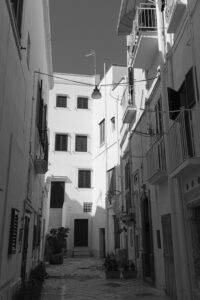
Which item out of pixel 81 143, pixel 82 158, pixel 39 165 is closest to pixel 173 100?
pixel 39 165

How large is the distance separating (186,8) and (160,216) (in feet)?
19.4

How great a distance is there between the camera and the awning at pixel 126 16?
41.6ft

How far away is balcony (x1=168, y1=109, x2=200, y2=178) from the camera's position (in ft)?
21.6

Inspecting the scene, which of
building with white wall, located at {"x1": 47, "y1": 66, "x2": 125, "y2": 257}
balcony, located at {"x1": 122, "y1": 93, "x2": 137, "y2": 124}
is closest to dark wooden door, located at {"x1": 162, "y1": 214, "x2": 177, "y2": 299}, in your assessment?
balcony, located at {"x1": 122, "y1": 93, "x2": 137, "y2": 124}

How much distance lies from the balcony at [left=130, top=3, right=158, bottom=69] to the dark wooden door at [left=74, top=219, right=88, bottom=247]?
655 inches

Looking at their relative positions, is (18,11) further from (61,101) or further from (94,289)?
(61,101)

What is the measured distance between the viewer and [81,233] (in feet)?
82.6

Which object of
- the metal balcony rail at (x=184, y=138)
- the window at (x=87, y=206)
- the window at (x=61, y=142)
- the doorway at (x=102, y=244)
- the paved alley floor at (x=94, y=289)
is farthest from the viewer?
the window at (x=61, y=142)

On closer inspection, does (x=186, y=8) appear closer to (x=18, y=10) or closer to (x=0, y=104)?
(x=18, y=10)

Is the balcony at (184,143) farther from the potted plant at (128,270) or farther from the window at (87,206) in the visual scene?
the window at (87,206)

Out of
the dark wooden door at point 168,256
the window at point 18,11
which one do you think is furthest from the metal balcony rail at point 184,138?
the window at point 18,11

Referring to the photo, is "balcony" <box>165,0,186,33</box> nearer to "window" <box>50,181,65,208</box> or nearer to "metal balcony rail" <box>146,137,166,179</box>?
"metal balcony rail" <box>146,137,166,179</box>

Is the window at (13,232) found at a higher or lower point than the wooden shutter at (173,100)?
lower

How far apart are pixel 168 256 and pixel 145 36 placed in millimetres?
6716
